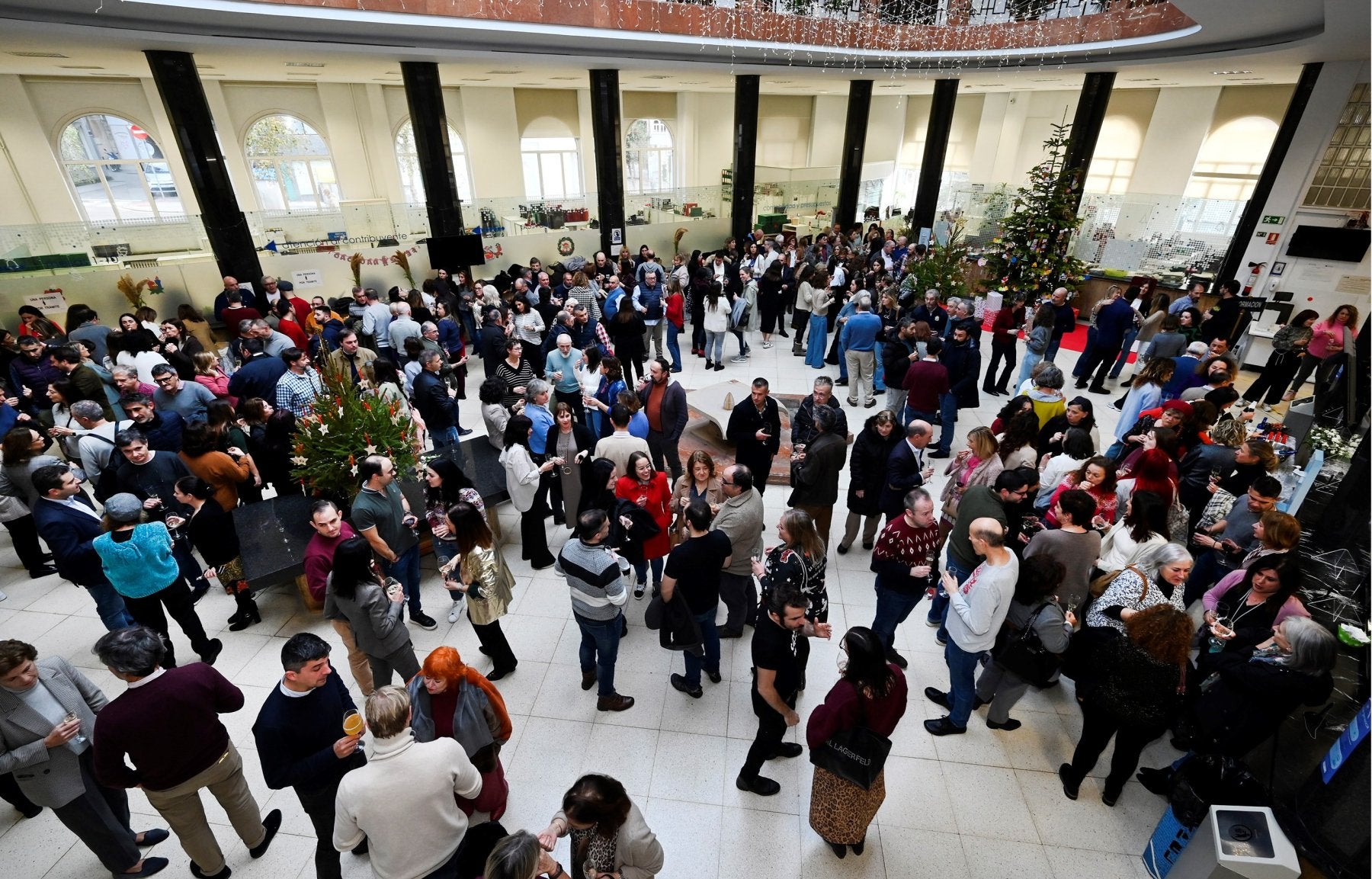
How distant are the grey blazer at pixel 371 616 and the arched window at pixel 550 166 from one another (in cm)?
1566

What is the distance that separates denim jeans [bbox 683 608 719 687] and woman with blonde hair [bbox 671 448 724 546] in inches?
25.4

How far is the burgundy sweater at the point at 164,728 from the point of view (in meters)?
2.46

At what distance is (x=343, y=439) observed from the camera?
444 centimetres

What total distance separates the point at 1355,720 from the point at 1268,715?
0.29 meters

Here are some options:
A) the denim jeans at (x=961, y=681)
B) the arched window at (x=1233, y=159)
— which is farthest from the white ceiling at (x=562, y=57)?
the denim jeans at (x=961, y=681)

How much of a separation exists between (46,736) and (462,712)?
1.72m

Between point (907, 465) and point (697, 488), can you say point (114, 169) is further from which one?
point (907, 465)

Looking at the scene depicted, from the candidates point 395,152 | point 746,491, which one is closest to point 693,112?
point 395,152

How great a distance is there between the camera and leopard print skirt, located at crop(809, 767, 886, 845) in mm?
2867

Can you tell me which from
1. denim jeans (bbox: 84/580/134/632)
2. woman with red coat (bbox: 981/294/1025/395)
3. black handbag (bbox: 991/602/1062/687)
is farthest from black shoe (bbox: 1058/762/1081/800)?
woman with red coat (bbox: 981/294/1025/395)

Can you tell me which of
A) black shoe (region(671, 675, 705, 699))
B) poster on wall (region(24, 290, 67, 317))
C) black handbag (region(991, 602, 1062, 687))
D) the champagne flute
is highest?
poster on wall (region(24, 290, 67, 317))

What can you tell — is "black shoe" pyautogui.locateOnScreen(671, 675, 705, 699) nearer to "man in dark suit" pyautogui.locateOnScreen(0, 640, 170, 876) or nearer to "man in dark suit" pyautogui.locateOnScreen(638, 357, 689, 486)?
"man in dark suit" pyautogui.locateOnScreen(638, 357, 689, 486)

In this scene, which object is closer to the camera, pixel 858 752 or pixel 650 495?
pixel 858 752

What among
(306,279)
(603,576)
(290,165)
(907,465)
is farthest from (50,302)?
(907,465)
